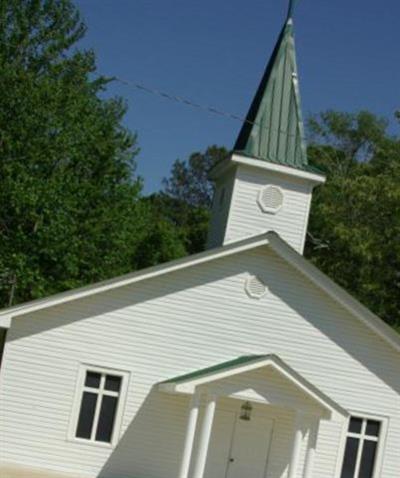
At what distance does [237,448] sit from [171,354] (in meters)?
2.55

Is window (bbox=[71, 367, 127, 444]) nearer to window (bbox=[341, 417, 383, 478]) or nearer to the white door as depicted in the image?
the white door

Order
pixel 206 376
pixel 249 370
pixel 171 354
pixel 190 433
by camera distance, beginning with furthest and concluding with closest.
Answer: pixel 171 354
pixel 249 370
pixel 190 433
pixel 206 376

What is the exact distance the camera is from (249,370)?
57.2ft

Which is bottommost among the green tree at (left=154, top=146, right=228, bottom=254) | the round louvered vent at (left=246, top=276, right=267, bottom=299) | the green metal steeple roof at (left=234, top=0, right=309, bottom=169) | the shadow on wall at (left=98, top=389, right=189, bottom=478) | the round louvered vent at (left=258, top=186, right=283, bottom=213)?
the shadow on wall at (left=98, top=389, right=189, bottom=478)

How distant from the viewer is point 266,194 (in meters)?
20.9

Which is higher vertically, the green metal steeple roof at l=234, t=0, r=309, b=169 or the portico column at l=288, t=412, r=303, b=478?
the green metal steeple roof at l=234, t=0, r=309, b=169

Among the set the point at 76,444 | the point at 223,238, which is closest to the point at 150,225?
the point at 223,238

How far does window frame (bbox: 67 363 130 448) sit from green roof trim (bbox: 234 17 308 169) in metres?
6.23

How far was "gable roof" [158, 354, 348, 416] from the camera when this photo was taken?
56.2ft

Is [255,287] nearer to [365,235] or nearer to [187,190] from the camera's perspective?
[365,235]

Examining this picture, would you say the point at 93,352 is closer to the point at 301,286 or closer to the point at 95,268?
the point at 301,286

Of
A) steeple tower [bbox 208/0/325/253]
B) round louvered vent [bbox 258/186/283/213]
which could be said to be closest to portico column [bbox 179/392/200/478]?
steeple tower [bbox 208/0/325/253]

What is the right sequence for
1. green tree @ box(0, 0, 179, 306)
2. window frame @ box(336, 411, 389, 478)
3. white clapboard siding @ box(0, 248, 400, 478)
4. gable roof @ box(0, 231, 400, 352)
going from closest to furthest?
gable roof @ box(0, 231, 400, 352) → white clapboard siding @ box(0, 248, 400, 478) → window frame @ box(336, 411, 389, 478) → green tree @ box(0, 0, 179, 306)

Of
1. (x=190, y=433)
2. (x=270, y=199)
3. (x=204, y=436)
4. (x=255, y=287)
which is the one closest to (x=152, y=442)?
(x=190, y=433)
